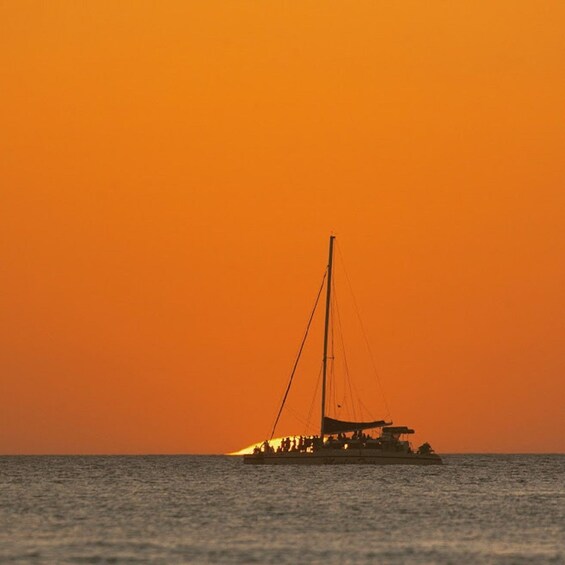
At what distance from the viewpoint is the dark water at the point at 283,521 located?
6775 cm

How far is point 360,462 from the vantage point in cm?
15138

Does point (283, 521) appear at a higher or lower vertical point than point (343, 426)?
lower

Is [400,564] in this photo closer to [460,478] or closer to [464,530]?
[464,530]

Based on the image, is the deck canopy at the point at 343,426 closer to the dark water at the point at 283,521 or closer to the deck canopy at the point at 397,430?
the deck canopy at the point at 397,430

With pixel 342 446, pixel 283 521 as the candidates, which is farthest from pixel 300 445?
pixel 283 521

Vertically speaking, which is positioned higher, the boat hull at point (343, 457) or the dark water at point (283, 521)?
the boat hull at point (343, 457)

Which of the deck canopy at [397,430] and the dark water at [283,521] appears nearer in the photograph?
the dark water at [283,521]

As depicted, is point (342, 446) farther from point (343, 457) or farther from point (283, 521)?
point (283, 521)

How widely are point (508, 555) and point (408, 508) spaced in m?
29.3

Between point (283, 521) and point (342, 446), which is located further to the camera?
point (342, 446)

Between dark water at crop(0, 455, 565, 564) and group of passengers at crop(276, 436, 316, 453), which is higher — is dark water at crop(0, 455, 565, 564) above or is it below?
below

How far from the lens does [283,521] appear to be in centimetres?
8469

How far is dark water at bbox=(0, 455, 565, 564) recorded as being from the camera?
67.8 metres

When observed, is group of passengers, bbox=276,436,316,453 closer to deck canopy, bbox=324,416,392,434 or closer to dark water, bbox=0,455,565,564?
deck canopy, bbox=324,416,392,434
